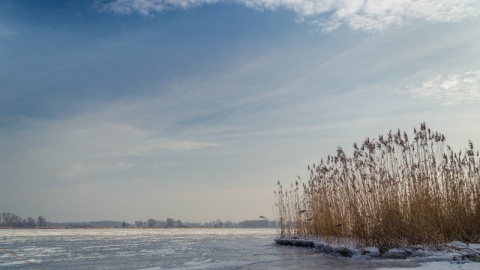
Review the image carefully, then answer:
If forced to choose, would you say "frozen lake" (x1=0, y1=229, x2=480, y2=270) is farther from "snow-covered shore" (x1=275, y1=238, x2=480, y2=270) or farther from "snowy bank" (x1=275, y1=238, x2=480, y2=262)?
"snowy bank" (x1=275, y1=238, x2=480, y2=262)

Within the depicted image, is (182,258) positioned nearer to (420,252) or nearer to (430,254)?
(420,252)

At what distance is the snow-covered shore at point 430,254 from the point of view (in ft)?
19.4

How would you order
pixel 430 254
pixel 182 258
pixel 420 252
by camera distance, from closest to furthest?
pixel 430 254 → pixel 420 252 → pixel 182 258

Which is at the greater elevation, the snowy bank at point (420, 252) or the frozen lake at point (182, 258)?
the snowy bank at point (420, 252)

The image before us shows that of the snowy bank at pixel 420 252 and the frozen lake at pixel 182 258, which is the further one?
the frozen lake at pixel 182 258

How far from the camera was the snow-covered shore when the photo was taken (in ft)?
19.4

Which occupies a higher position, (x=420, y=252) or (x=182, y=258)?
(x=420, y=252)

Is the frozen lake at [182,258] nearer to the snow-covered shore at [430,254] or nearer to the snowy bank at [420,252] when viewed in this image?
the snow-covered shore at [430,254]

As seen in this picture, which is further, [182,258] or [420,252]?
[182,258]

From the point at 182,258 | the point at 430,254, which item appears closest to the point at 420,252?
the point at 430,254

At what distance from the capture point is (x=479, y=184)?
27.4 ft

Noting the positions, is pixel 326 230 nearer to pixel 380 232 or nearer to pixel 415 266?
pixel 380 232

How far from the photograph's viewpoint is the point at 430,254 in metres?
7.36

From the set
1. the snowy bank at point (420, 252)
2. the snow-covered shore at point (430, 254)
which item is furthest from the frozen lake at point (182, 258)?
the snowy bank at point (420, 252)
